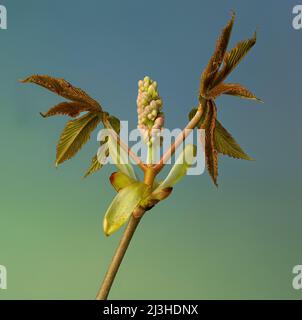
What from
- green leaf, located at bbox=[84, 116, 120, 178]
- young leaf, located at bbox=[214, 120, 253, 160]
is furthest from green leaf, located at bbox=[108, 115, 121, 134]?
young leaf, located at bbox=[214, 120, 253, 160]

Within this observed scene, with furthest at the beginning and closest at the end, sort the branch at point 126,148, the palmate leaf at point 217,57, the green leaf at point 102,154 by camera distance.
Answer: the green leaf at point 102,154 < the branch at point 126,148 < the palmate leaf at point 217,57

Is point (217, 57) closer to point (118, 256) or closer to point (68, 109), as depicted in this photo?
point (68, 109)

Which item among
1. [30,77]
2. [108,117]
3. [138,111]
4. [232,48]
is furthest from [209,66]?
[30,77]

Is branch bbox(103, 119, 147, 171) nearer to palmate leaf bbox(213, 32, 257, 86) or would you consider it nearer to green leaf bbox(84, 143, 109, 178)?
green leaf bbox(84, 143, 109, 178)

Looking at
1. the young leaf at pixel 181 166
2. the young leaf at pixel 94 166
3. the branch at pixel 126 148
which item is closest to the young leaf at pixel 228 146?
the young leaf at pixel 181 166

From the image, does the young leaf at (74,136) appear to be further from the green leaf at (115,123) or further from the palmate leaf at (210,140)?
the palmate leaf at (210,140)

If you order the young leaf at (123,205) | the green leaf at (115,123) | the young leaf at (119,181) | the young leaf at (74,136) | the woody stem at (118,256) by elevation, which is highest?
the green leaf at (115,123)
